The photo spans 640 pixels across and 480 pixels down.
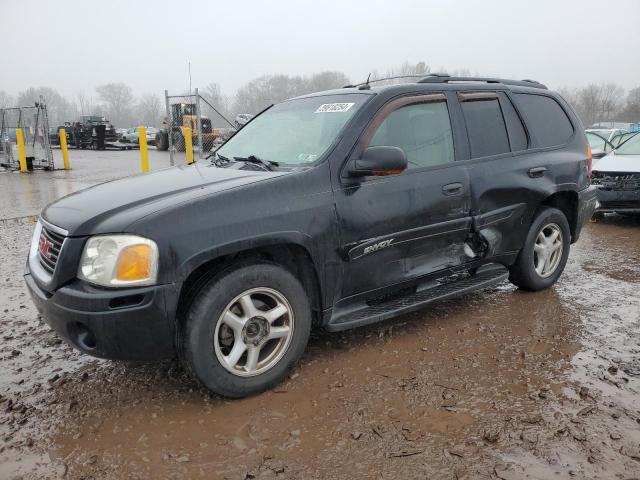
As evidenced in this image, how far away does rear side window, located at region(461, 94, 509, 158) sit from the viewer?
12.5 feet

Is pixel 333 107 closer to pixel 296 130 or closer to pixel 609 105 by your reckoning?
pixel 296 130

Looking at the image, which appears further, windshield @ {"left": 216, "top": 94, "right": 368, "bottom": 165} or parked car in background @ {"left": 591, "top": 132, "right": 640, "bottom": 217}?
parked car in background @ {"left": 591, "top": 132, "right": 640, "bottom": 217}

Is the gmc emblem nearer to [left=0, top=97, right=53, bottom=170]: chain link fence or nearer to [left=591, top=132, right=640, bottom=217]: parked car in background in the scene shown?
[left=591, top=132, right=640, bottom=217]: parked car in background

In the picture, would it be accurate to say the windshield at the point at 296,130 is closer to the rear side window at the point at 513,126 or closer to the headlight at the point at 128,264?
the headlight at the point at 128,264

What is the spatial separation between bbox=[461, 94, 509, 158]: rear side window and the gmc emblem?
2938 mm

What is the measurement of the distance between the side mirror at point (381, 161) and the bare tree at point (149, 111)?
303 ft

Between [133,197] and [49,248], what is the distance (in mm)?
537

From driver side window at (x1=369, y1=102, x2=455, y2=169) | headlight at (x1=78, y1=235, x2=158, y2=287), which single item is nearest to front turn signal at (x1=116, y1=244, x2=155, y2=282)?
headlight at (x1=78, y1=235, x2=158, y2=287)

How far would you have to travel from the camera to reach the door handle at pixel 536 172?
13.5 feet

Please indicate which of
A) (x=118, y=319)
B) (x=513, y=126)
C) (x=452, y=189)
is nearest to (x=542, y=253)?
(x=513, y=126)

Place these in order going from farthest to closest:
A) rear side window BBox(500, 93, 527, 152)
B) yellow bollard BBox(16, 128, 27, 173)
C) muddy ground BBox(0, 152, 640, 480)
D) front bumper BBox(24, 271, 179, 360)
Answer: yellow bollard BBox(16, 128, 27, 173), rear side window BBox(500, 93, 527, 152), front bumper BBox(24, 271, 179, 360), muddy ground BBox(0, 152, 640, 480)

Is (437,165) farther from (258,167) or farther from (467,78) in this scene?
(258,167)

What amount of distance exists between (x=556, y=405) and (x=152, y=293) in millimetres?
2260

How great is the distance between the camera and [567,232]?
179 inches
